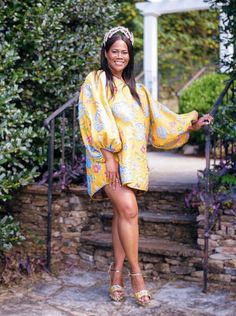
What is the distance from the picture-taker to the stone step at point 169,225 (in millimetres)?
4473

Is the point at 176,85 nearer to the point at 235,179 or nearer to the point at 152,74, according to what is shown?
the point at 152,74

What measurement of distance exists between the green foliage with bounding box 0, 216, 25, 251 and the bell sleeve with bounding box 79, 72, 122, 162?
44.5 inches

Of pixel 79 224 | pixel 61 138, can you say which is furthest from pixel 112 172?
pixel 61 138

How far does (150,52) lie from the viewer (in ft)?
35.8

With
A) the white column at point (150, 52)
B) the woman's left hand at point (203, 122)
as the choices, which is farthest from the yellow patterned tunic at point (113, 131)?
the white column at point (150, 52)

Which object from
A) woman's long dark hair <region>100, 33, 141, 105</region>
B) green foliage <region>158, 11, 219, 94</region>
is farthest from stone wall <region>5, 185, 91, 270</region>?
green foliage <region>158, 11, 219, 94</region>

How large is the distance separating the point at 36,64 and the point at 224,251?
221 centimetres

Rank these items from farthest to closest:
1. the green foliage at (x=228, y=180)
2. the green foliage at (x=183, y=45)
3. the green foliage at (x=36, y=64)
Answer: the green foliage at (x=183, y=45)
the green foliage at (x=36, y=64)
the green foliage at (x=228, y=180)

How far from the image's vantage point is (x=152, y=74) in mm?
10805

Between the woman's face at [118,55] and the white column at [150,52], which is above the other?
the white column at [150,52]

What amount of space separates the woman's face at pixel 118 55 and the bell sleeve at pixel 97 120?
0.12 metres

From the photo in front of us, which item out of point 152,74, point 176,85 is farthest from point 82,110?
point 176,85

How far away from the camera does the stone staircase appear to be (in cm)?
427

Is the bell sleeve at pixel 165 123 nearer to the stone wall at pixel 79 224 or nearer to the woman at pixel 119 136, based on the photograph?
the woman at pixel 119 136
